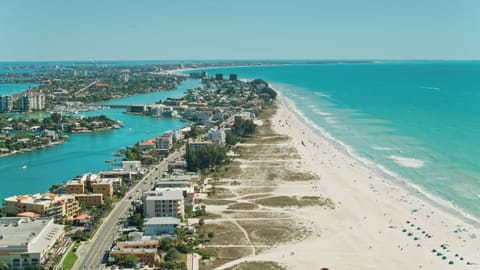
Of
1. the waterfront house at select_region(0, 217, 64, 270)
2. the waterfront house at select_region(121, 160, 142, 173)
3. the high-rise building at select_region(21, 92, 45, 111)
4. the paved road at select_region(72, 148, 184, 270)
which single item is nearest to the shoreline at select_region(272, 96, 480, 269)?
the paved road at select_region(72, 148, 184, 270)

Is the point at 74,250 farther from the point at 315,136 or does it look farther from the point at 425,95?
the point at 425,95

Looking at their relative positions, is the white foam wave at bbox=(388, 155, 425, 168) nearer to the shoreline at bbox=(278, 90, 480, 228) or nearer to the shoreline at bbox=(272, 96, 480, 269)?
the shoreline at bbox=(278, 90, 480, 228)

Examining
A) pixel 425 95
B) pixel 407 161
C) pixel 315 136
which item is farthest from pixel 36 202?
pixel 425 95

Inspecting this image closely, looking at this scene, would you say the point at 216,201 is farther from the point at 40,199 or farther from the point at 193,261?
the point at 40,199

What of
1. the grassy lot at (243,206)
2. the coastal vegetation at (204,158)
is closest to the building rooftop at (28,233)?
the grassy lot at (243,206)

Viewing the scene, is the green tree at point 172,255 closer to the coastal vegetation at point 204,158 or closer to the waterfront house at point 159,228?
the waterfront house at point 159,228

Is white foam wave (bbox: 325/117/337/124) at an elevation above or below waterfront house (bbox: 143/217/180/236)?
above
